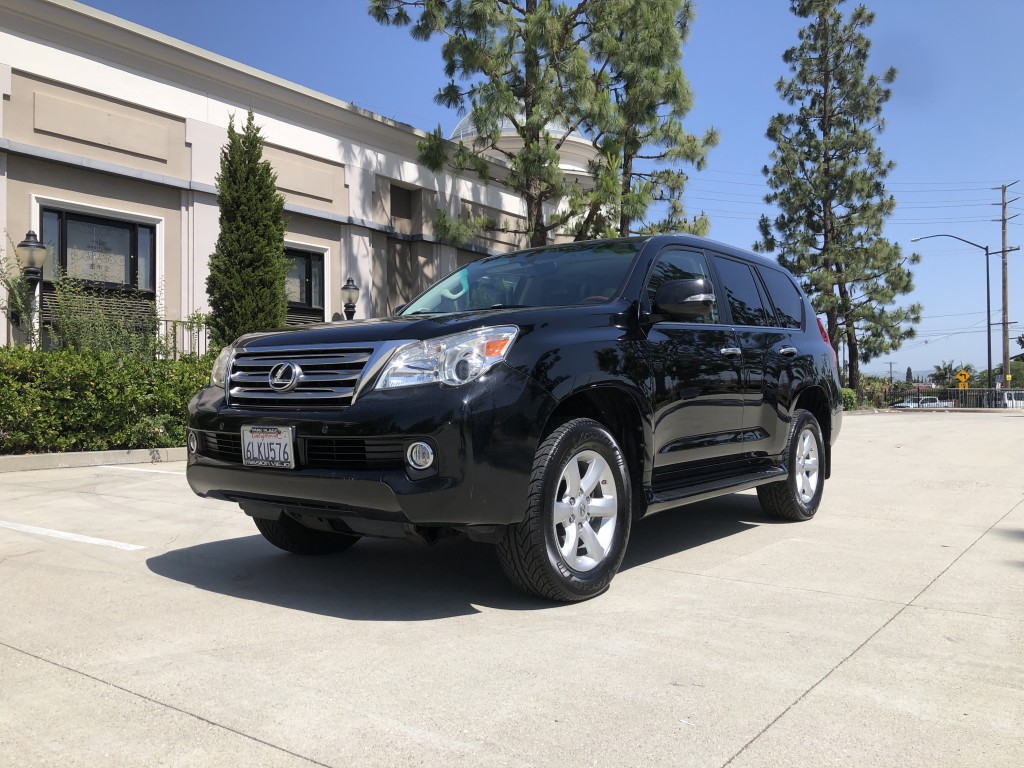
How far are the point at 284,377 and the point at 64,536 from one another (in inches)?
101

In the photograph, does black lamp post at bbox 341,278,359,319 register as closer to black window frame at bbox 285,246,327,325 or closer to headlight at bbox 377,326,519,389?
black window frame at bbox 285,246,327,325

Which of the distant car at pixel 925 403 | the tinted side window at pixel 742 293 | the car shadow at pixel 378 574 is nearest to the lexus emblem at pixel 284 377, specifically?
the car shadow at pixel 378 574

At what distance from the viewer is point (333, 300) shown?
19.2 metres

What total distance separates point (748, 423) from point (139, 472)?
22.9 feet

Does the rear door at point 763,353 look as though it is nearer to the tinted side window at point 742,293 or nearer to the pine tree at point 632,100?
the tinted side window at point 742,293

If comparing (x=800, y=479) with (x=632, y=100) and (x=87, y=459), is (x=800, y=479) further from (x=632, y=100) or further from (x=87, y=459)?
(x=632, y=100)

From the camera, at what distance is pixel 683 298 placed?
4.47 meters

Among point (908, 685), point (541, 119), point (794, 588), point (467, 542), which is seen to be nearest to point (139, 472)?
point (467, 542)

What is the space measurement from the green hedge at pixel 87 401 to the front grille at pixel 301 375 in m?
6.97

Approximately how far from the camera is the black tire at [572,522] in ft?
12.2

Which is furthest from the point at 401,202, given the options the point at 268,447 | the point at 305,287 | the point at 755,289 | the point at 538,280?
the point at 268,447

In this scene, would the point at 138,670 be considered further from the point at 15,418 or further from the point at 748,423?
the point at 15,418

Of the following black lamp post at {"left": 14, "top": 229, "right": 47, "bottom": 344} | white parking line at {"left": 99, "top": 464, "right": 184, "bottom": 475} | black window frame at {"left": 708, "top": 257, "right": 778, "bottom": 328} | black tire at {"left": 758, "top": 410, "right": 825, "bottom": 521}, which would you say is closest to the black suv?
black window frame at {"left": 708, "top": 257, "right": 778, "bottom": 328}

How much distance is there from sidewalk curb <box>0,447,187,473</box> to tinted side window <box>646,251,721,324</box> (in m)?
7.97
